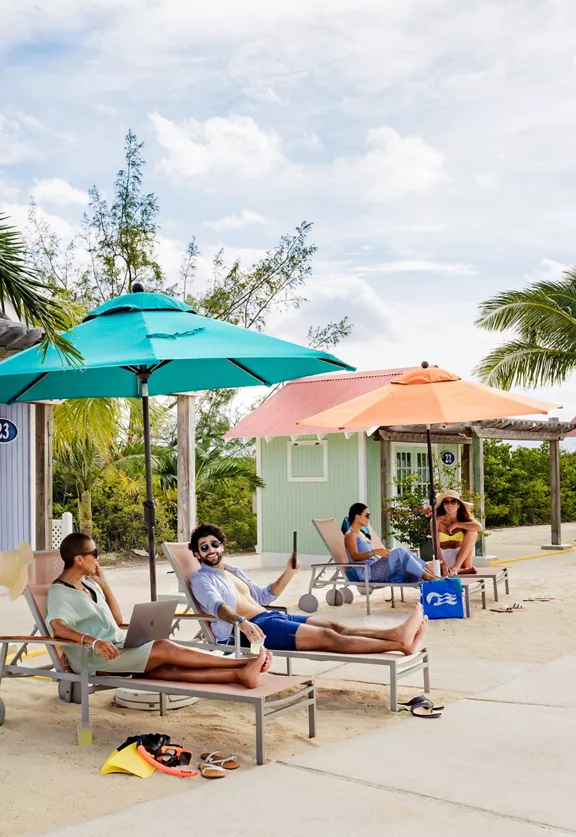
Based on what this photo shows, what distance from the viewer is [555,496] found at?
59.6ft

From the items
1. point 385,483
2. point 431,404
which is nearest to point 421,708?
point 431,404

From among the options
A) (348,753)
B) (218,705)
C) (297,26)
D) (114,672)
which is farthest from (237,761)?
(297,26)

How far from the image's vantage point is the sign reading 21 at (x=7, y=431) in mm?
12070

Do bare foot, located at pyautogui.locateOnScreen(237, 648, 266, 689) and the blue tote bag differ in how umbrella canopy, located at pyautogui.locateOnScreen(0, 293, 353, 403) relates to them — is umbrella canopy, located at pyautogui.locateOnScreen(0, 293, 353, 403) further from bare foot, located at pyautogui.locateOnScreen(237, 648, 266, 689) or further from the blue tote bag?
the blue tote bag

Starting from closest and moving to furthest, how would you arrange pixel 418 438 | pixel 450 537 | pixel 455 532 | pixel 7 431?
pixel 455 532, pixel 450 537, pixel 7 431, pixel 418 438

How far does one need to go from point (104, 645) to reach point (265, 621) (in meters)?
1.27

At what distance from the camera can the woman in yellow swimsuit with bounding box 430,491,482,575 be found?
10336 mm

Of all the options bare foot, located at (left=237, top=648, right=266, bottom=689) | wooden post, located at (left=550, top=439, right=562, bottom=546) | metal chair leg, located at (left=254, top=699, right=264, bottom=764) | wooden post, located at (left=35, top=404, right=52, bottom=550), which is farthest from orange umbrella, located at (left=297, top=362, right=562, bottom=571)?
wooden post, located at (left=550, top=439, right=562, bottom=546)

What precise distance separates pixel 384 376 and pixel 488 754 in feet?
40.9

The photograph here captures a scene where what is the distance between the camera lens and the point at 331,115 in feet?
70.2

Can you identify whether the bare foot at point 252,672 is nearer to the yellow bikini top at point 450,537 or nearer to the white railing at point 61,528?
the yellow bikini top at point 450,537

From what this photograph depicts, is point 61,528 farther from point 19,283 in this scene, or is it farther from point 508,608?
point 19,283

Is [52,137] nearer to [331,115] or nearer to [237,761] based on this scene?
[331,115]

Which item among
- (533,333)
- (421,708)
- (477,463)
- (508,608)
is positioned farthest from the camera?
(533,333)
